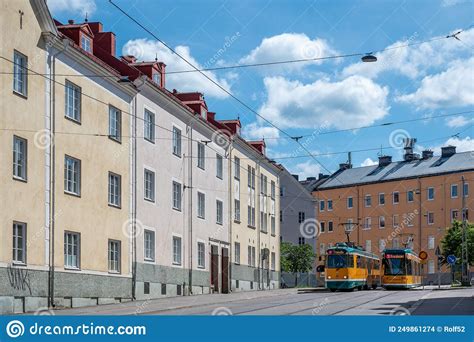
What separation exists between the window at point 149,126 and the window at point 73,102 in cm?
672

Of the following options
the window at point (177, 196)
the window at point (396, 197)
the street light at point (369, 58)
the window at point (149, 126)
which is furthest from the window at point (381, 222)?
the street light at point (369, 58)

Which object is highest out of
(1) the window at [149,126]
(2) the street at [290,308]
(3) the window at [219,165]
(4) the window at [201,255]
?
(1) the window at [149,126]

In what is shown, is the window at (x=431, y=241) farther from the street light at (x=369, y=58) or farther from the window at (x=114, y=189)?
the street light at (x=369, y=58)

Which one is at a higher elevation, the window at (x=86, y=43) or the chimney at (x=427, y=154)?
the chimney at (x=427, y=154)

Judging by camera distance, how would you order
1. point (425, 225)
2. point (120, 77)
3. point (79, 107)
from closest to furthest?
1. point (79, 107)
2. point (120, 77)
3. point (425, 225)

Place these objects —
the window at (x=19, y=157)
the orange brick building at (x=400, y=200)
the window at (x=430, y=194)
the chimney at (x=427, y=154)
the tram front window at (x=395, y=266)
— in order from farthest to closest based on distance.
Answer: the chimney at (x=427, y=154) < the window at (x=430, y=194) < the orange brick building at (x=400, y=200) < the tram front window at (x=395, y=266) < the window at (x=19, y=157)

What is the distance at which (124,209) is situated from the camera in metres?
33.7

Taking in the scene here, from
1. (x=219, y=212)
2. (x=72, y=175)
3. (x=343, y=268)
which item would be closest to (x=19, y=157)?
(x=72, y=175)

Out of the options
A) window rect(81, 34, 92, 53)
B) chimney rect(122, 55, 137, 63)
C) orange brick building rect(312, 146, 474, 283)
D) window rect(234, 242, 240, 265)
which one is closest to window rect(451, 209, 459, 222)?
orange brick building rect(312, 146, 474, 283)

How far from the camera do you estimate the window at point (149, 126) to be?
36.8m

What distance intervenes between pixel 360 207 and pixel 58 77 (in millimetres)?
78341

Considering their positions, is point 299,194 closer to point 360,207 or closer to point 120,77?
point 360,207

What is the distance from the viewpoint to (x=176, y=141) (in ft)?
134

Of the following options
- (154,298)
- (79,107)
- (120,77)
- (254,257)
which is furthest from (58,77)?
(254,257)
